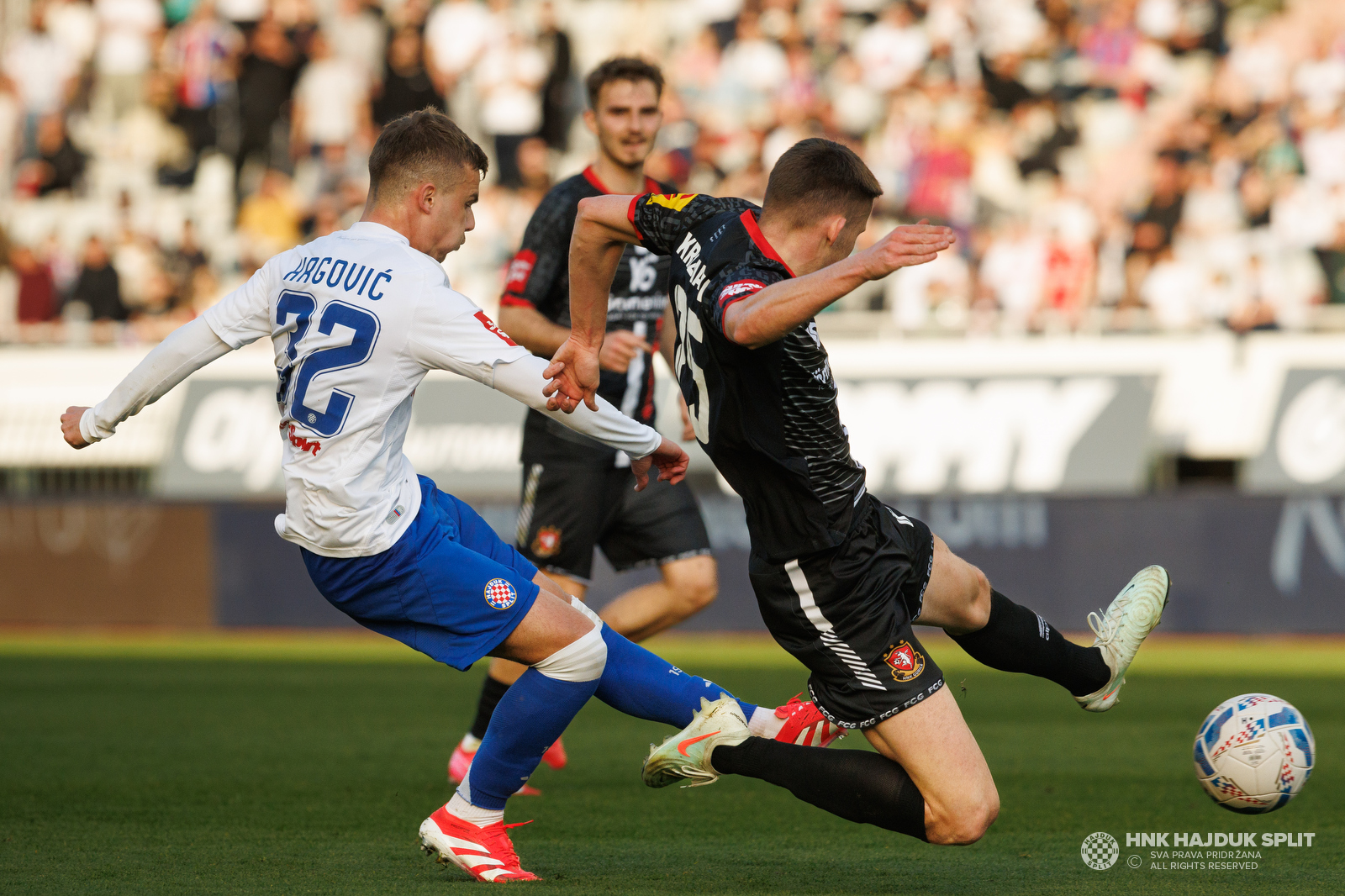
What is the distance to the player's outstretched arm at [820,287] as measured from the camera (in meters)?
3.60

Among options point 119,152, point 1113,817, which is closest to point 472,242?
point 119,152

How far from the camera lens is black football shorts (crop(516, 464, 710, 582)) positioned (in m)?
6.54

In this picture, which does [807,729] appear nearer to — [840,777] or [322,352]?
[840,777]

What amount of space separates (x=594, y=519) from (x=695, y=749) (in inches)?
82.1

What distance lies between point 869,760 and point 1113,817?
1.55 m

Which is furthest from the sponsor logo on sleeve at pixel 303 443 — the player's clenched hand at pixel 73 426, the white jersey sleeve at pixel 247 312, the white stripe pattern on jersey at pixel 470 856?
the white stripe pattern on jersey at pixel 470 856

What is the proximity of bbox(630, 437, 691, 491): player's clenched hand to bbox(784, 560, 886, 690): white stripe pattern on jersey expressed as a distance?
414 millimetres

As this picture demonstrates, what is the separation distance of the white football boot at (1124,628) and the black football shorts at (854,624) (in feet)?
2.67

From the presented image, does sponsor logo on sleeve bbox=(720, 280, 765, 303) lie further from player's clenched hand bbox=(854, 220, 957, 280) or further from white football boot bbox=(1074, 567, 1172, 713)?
white football boot bbox=(1074, 567, 1172, 713)

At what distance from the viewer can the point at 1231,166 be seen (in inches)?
582

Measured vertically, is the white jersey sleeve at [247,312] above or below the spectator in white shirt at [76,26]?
below

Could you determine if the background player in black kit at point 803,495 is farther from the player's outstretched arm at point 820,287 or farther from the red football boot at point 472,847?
the red football boot at point 472,847

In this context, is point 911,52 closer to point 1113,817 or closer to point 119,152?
point 119,152

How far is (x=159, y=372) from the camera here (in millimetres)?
4543
